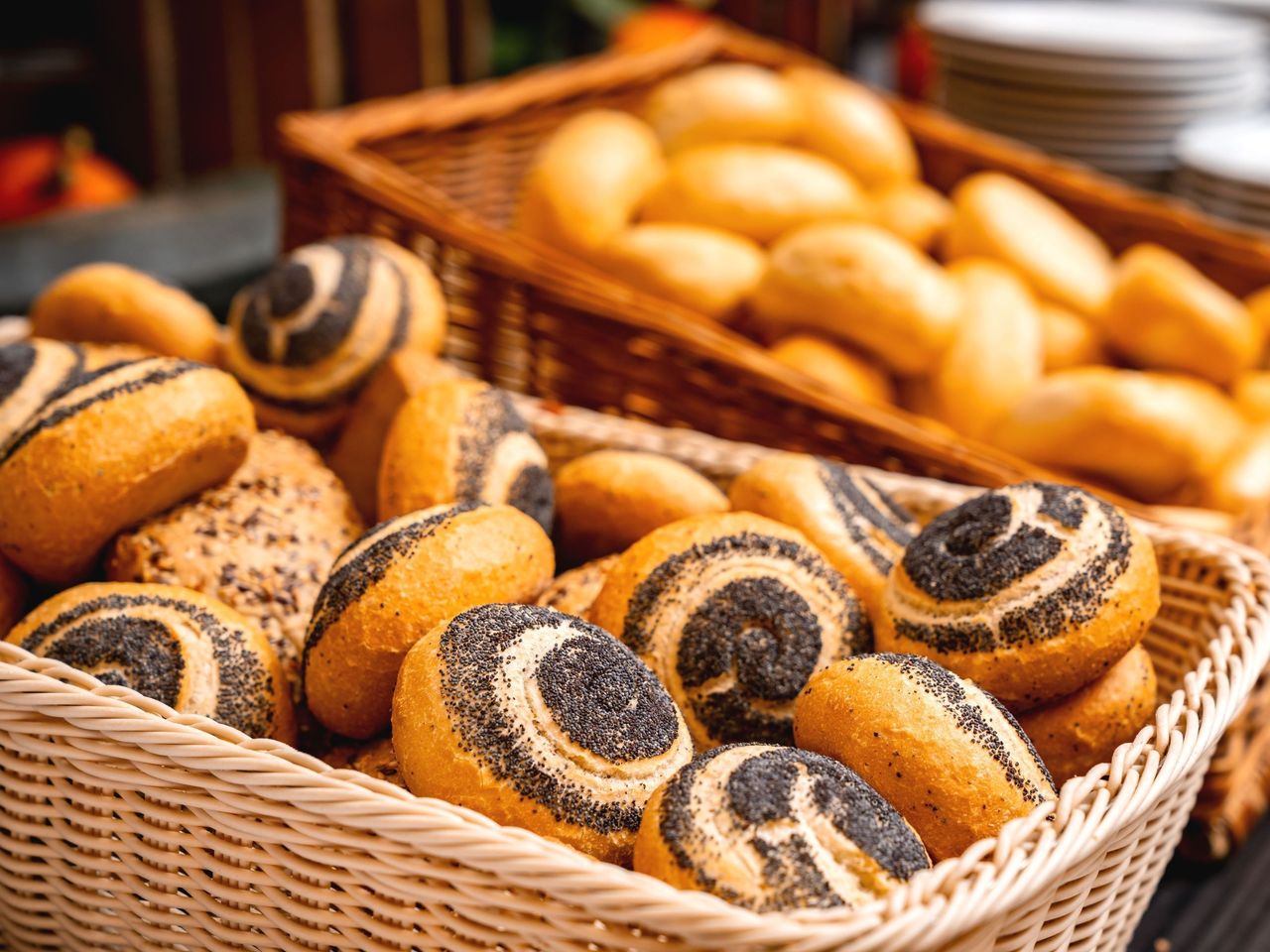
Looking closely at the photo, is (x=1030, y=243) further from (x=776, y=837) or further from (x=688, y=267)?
(x=776, y=837)

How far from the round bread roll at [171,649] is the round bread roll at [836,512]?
371 millimetres

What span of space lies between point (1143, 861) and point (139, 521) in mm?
728

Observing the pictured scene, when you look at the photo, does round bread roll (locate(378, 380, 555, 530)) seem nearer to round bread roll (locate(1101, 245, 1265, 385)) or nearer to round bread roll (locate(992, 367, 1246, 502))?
round bread roll (locate(992, 367, 1246, 502))

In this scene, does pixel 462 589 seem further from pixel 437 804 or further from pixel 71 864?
pixel 71 864

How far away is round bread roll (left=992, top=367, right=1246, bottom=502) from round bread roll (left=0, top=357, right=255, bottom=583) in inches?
31.0

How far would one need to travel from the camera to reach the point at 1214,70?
1.94m

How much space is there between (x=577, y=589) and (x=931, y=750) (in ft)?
1.05

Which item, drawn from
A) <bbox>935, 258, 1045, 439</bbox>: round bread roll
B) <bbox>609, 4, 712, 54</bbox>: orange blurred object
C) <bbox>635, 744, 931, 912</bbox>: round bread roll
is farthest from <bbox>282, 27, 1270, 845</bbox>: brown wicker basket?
<bbox>609, 4, 712, 54</bbox>: orange blurred object

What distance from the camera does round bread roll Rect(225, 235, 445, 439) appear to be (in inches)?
41.4

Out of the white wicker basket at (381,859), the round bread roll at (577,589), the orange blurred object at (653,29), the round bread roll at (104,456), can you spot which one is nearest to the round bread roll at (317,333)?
the round bread roll at (104,456)

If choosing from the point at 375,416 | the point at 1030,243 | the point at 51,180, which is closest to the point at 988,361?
the point at 1030,243

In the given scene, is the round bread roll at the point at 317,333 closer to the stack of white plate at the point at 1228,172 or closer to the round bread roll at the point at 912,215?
the round bread roll at the point at 912,215

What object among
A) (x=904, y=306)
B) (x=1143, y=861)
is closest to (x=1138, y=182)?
(x=904, y=306)

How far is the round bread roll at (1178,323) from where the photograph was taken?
1.36 meters
